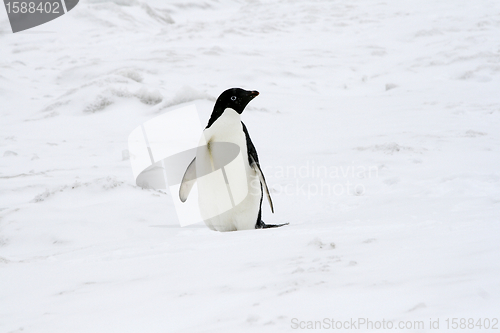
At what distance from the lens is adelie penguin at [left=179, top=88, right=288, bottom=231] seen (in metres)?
2.71

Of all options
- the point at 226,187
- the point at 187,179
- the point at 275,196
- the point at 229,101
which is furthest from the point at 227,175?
the point at 275,196

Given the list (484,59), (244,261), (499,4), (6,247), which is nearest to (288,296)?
(244,261)

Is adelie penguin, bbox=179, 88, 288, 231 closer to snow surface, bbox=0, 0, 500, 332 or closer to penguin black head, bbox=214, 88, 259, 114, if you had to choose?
penguin black head, bbox=214, 88, 259, 114

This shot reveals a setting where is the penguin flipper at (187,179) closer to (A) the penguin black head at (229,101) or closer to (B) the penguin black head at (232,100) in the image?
(A) the penguin black head at (229,101)

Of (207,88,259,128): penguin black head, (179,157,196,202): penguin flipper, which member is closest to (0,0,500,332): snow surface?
(179,157,196,202): penguin flipper

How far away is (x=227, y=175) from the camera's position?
2705mm

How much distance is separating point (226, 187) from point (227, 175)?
81 mm

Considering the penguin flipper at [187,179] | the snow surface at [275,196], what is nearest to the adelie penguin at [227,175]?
the penguin flipper at [187,179]

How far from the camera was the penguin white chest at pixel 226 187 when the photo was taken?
2.71 metres

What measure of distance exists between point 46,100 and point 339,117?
4720mm

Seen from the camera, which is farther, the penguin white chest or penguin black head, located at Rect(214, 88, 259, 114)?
penguin black head, located at Rect(214, 88, 259, 114)

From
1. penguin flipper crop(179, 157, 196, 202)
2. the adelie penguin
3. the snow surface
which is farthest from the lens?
penguin flipper crop(179, 157, 196, 202)

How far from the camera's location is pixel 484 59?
8141 millimetres

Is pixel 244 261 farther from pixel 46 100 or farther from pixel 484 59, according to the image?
pixel 484 59
